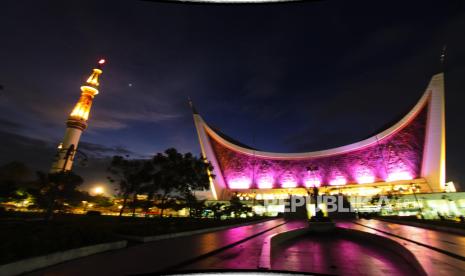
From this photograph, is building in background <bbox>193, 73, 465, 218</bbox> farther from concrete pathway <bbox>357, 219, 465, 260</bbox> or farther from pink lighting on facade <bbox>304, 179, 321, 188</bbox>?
concrete pathway <bbox>357, 219, 465, 260</bbox>

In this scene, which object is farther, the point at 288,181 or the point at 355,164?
the point at 288,181

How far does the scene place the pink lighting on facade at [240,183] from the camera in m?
46.1

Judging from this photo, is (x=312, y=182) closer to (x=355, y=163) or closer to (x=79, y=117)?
(x=355, y=163)

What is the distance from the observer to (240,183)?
4659 cm

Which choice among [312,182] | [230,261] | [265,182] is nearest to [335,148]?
[312,182]

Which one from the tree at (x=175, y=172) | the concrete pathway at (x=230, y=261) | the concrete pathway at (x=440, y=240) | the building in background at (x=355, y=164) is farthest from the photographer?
the building in background at (x=355, y=164)

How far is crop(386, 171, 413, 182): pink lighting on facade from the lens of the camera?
34.2 meters

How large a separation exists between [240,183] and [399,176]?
26534 millimetres

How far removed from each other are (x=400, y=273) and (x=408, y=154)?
36931 millimetres

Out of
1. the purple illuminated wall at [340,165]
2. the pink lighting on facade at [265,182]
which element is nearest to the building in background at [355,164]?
the purple illuminated wall at [340,165]

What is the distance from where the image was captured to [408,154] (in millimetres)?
34625

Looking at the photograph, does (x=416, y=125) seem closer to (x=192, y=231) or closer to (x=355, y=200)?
(x=355, y=200)

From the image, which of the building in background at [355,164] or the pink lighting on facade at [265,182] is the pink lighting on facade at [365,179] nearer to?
the building in background at [355,164]

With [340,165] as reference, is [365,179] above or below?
below
